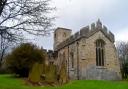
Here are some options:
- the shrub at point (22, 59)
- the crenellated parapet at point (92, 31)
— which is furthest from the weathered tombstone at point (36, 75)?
the crenellated parapet at point (92, 31)

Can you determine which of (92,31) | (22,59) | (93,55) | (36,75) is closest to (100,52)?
(93,55)

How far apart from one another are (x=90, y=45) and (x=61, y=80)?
10606 millimetres

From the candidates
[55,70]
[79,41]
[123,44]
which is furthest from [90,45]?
[123,44]

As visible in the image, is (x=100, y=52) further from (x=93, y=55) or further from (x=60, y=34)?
(x=60, y=34)

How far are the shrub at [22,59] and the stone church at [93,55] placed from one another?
11.2 feet

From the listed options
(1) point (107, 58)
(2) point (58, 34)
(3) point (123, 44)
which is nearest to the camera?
(1) point (107, 58)

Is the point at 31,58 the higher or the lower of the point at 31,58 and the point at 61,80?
the higher

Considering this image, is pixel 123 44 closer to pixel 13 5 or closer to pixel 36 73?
pixel 36 73

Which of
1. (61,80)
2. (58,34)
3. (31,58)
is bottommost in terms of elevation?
(61,80)

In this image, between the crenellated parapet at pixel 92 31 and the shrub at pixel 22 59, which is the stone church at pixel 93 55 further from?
the shrub at pixel 22 59

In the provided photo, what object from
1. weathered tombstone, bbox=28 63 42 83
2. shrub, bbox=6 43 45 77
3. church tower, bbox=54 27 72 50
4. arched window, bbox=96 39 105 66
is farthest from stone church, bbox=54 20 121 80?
church tower, bbox=54 27 72 50

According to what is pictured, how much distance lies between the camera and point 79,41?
3547cm

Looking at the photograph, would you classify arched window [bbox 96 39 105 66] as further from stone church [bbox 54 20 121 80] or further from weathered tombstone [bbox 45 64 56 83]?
weathered tombstone [bbox 45 64 56 83]

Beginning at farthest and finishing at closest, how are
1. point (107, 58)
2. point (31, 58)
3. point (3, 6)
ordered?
point (107, 58)
point (31, 58)
point (3, 6)
